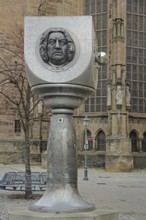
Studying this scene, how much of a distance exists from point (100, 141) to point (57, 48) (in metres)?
31.1

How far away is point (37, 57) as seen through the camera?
6.87m

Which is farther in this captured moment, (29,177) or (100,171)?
(100,171)

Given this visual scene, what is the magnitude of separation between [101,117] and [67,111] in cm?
3028

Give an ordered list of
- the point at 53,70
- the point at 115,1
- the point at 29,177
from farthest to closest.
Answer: the point at 115,1 → the point at 29,177 → the point at 53,70

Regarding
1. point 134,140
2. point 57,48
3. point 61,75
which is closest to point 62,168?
point 61,75

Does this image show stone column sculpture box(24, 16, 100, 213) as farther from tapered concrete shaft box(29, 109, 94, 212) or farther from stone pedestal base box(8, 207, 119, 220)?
stone pedestal base box(8, 207, 119, 220)

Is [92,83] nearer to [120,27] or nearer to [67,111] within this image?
[67,111]

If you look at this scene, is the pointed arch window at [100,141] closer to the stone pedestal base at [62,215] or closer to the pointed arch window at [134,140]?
the pointed arch window at [134,140]

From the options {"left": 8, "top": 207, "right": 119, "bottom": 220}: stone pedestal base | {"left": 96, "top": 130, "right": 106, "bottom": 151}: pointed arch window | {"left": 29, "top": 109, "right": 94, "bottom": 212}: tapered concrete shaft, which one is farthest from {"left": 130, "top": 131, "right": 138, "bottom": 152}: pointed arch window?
{"left": 8, "top": 207, "right": 119, "bottom": 220}: stone pedestal base

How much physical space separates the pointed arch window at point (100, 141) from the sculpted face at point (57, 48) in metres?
30.7

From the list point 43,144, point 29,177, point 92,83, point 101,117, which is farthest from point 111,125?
point 92,83

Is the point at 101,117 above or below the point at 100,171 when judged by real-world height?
above

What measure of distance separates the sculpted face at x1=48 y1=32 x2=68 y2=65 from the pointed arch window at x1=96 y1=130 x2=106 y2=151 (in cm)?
3067

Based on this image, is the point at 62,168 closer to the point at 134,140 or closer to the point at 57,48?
the point at 57,48
